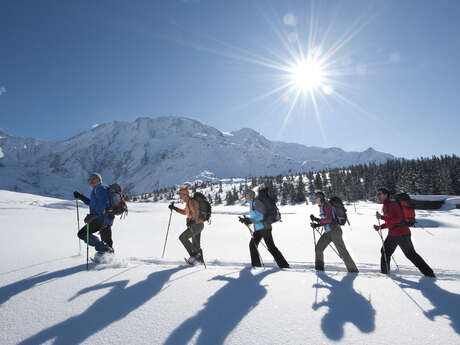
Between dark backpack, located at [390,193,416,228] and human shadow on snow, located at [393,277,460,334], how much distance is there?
1.24 metres

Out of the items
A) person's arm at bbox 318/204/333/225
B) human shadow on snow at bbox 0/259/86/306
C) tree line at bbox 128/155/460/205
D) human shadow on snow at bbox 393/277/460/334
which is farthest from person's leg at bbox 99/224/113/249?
tree line at bbox 128/155/460/205

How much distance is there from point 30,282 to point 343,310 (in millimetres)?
5139

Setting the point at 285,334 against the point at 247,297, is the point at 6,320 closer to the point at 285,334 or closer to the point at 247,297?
the point at 247,297

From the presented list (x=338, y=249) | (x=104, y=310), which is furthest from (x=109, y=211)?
(x=338, y=249)

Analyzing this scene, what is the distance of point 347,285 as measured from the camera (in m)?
4.01

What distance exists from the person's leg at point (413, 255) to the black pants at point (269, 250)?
2.70m

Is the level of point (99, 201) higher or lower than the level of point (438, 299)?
higher

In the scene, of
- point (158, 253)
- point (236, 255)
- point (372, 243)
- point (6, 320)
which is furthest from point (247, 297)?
point (372, 243)

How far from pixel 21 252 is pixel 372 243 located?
43.5ft

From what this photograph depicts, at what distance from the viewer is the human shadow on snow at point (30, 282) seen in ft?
11.0

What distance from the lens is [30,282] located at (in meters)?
3.82

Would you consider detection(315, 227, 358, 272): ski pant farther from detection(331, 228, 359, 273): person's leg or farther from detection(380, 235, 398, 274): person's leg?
detection(380, 235, 398, 274): person's leg

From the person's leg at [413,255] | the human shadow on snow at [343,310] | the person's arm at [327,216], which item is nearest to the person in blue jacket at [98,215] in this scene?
the human shadow on snow at [343,310]

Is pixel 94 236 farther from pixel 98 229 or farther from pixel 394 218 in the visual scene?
pixel 394 218
